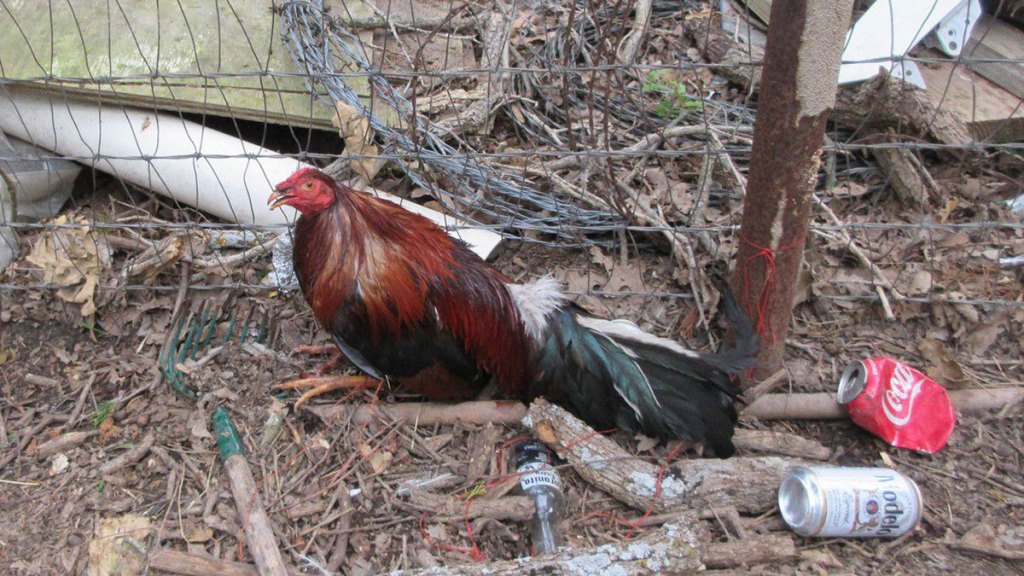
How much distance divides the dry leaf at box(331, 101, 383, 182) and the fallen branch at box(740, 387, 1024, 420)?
6.57 ft

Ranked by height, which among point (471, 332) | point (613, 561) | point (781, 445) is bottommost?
point (613, 561)

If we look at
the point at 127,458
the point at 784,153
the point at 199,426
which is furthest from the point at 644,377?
the point at 127,458

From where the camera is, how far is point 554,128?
160 inches

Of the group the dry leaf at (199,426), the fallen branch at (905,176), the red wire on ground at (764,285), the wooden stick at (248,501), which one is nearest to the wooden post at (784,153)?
the red wire on ground at (764,285)

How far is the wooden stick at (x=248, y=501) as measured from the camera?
2541 millimetres

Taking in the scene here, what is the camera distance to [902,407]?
2.93 m

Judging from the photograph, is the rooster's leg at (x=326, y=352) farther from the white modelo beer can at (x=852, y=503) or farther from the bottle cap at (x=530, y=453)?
the white modelo beer can at (x=852, y=503)

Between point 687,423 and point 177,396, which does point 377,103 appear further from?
point 687,423

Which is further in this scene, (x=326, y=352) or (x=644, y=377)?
(x=326, y=352)

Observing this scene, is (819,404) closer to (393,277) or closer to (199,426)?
(393,277)

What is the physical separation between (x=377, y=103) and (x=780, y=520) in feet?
9.05

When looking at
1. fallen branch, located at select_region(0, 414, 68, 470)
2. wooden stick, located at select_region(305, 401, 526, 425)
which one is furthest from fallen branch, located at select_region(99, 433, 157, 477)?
wooden stick, located at select_region(305, 401, 526, 425)

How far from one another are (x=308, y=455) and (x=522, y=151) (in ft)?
5.29

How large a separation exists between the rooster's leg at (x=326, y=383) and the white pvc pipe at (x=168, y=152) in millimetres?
809
